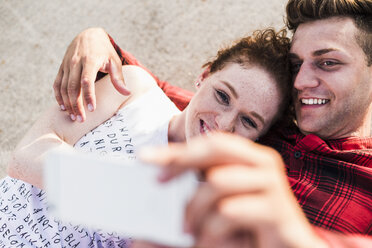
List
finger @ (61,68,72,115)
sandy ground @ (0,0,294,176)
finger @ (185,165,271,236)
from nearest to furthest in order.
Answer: finger @ (185,165,271,236)
finger @ (61,68,72,115)
sandy ground @ (0,0,294,176)

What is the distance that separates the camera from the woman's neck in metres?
1.46

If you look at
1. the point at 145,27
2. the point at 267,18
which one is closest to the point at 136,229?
the point at 145,27

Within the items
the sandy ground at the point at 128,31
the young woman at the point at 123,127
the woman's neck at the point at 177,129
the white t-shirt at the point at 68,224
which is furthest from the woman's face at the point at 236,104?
the sandy ground at the point at 128,31

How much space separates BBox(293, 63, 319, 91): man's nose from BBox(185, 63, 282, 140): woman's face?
0.42ft

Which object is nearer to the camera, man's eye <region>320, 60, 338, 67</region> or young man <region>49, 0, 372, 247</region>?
young man <region>49, 0, 372, 247</region>

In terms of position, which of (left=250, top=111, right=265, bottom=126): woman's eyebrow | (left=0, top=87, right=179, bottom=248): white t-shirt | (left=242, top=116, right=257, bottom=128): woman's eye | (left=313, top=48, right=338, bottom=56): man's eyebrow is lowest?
(left=0, top=87, right=179, bottom=248): white t-shirt

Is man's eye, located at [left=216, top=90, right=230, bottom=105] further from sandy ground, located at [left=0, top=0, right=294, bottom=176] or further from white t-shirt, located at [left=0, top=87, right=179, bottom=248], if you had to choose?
sandy ground, located at [left=0, top=0, right=294, bottom=176]

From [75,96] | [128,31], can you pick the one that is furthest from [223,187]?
[128,31]

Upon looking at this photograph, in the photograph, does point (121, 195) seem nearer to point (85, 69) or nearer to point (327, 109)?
point (85, 69)

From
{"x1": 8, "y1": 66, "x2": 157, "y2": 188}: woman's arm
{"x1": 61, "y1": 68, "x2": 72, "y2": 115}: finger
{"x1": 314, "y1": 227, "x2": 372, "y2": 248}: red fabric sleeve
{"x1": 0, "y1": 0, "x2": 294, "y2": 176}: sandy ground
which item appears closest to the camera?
{"x1": 314, "y1": 227, "x2": 372, "y2": 248}: red fabric sleeve

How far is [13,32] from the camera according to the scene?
2232mm

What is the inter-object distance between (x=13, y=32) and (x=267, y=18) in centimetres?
199

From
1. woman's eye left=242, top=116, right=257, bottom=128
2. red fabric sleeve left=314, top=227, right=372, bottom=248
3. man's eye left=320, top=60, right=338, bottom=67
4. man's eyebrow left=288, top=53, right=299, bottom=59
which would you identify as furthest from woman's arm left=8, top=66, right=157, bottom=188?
red fabric sleeve left=314, top=227, right=372, bottom=248

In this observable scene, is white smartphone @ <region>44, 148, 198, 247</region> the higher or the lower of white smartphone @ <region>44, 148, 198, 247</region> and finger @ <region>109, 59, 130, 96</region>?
the higher
